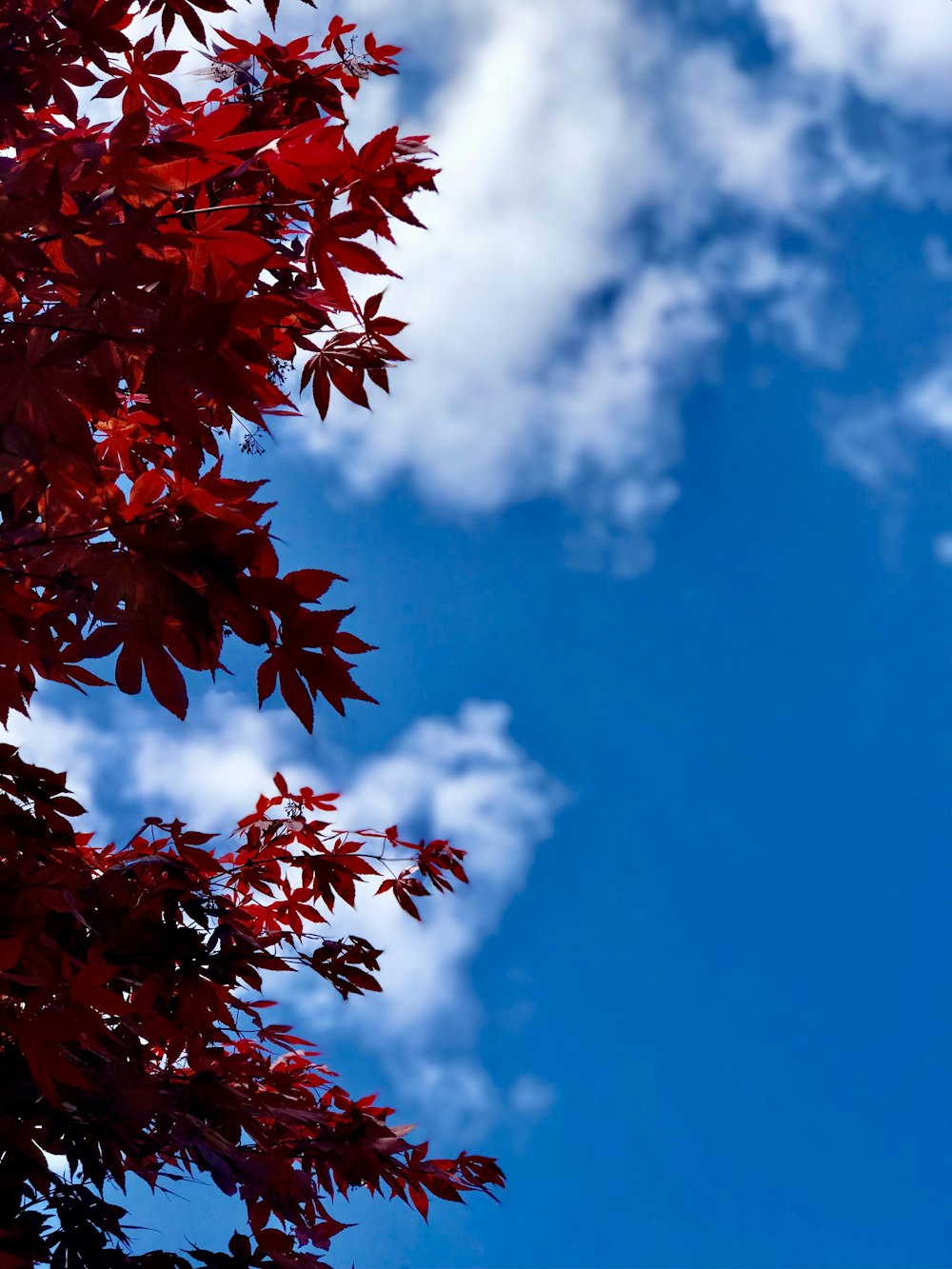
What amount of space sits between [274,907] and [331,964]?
1.74 ft

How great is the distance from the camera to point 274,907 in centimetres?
361

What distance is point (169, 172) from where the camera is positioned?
161cm

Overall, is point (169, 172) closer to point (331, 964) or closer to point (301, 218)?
point (301, 218)

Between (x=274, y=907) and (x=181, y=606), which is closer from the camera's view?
(x=181, y=606)

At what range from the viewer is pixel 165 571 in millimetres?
1386

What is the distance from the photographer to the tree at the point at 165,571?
1400 millimetres

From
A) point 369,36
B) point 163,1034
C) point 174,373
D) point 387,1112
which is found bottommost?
point 163,1034

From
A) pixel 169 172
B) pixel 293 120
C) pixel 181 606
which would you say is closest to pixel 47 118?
pixel 293 120

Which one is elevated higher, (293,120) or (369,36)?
(369,36)

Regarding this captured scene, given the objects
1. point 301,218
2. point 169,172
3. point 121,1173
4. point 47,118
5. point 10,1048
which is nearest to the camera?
point 169,172

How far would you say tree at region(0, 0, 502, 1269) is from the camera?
1.40 meters

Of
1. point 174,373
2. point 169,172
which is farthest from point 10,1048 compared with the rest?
point 169,172

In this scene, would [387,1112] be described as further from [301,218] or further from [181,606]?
[301,218]

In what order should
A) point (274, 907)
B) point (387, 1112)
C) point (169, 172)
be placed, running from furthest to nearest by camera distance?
point (274, 907)
point (387, 1112)
point (169, 172)
